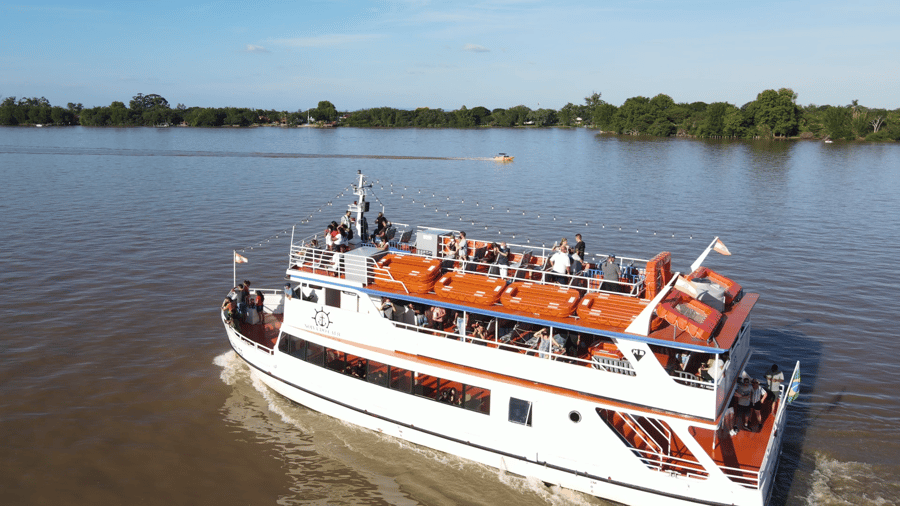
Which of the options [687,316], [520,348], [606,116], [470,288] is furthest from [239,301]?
[606,116]

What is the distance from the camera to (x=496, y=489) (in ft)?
46.8

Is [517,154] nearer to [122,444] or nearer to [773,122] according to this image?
[773,122]

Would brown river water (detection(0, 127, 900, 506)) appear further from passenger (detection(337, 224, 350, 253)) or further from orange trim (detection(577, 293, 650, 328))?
passenger (detection(337, 224, 350, 253))

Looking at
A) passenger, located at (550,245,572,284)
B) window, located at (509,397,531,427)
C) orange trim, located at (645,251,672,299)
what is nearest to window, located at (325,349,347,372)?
window, located at (509,397,531,427)

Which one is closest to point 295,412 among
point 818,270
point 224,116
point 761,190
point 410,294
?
point 410,294

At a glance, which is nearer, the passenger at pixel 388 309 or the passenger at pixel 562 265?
the passenger at pixel 562 265

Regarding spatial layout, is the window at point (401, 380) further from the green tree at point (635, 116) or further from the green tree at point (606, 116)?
the green tree at point (606, 116)

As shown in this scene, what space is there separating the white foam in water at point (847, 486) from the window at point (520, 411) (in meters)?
6.96

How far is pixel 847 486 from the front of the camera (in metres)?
14.7

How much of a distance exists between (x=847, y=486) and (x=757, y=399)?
308cm

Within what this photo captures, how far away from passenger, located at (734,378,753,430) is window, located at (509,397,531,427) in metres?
5.23

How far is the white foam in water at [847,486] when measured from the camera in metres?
14.1

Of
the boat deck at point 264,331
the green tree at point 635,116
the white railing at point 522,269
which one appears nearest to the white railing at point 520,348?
the white railing at point 522,269

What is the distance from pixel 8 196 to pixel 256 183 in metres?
20.0
